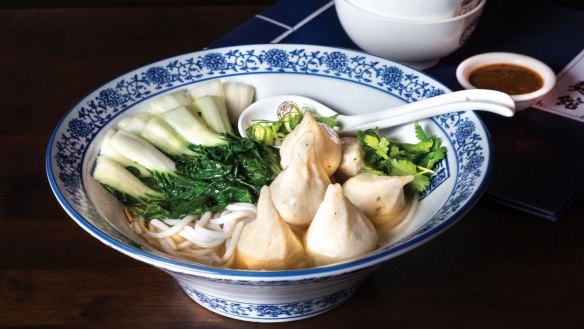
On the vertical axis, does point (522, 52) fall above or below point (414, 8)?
below

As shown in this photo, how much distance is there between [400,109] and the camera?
1.31 m

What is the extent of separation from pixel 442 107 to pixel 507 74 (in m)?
0.44

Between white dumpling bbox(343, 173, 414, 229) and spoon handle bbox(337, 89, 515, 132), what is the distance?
16 cm

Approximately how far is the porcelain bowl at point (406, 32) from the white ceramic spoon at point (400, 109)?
25 cm

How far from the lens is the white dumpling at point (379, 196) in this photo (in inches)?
45.2

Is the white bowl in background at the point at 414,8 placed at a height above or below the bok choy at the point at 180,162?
above

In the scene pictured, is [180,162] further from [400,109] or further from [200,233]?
[400,109]

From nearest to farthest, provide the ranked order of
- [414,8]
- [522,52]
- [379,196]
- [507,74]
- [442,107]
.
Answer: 1. [379,196]
2. [442,107]
3. [414,8]
4. [507,74]
5. [522,52]

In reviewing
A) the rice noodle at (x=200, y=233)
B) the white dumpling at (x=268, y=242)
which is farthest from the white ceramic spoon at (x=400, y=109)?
the white dumpling at (x=268, y=242)

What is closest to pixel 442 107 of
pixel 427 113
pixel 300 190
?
pixel 427 113

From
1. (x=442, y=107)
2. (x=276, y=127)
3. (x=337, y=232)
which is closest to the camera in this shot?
(x=337, y=232)

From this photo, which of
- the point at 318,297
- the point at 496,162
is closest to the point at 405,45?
the point at 496,162

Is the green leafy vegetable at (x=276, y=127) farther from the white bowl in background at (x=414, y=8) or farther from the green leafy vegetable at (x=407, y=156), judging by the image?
the white bowl in background at (x=414, y=8)

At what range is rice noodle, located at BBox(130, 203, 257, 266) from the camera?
1.19m
